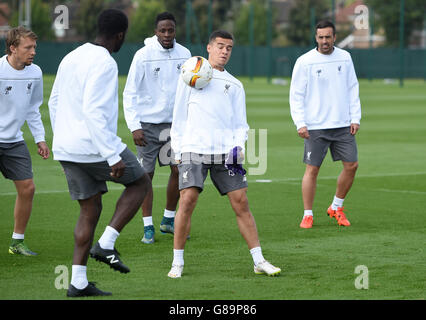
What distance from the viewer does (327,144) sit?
10789 millimetres

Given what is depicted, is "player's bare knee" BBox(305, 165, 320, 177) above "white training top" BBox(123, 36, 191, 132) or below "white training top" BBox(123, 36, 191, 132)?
below

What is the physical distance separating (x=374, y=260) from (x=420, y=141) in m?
13.3

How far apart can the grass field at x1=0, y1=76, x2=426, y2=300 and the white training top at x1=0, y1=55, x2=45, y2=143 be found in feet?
4.06

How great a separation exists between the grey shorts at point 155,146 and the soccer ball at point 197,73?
7.21 feet

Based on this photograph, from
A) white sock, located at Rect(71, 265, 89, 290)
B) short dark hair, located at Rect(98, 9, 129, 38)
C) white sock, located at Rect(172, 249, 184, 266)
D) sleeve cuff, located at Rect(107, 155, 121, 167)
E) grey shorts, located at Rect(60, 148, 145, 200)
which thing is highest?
short dark hair, located at Rect(98, 9, 129, 38)

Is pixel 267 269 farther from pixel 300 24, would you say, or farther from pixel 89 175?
pixel 300 24

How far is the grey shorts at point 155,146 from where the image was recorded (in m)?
9.76

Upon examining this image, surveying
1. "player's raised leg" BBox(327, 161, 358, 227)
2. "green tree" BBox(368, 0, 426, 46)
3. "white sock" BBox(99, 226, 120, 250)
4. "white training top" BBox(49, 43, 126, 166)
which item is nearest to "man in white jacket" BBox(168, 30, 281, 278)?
"white sock" BBox(99, 226, 120, 250)

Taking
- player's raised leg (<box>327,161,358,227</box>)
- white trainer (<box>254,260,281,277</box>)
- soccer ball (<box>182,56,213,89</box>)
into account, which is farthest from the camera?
player's raised leg (<box>327,161,358,227</box>)

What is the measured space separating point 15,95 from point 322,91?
12.8ft

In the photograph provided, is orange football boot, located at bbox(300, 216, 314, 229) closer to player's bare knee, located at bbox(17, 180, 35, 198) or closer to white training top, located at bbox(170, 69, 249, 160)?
white training top, located at bbox(170, 69, 249, 160)

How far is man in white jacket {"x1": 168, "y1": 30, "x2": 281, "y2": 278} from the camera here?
771 centimetres

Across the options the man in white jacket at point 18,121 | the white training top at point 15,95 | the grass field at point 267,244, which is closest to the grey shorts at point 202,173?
the grass field at point 267,244

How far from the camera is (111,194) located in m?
12.7
